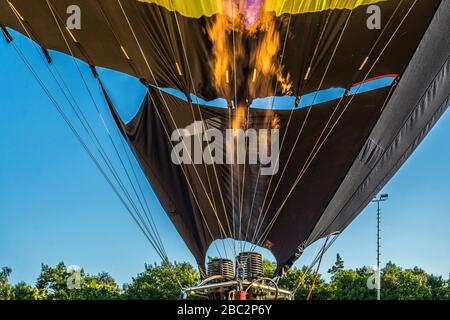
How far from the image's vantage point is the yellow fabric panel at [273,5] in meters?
5.86

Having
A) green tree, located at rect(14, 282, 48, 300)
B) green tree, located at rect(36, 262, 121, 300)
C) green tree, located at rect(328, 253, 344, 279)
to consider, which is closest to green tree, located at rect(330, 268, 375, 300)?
green tree, located at rect(328, 253, 344, 279)

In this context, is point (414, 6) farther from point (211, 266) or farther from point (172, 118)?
point (211, 266)

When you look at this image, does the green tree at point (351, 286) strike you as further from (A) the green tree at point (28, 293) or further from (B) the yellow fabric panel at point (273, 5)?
(B) the yellow fabric panel at point (273, 5)

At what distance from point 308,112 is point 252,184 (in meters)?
1.32

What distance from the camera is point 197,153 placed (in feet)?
22.9

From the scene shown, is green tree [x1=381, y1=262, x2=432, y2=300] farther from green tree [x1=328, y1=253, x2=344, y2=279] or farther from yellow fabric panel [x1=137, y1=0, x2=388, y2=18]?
yellow fabric panel [x1=137, y1=0, x2=388, y2=18]

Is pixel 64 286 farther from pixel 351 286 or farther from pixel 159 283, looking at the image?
pixel 351 286

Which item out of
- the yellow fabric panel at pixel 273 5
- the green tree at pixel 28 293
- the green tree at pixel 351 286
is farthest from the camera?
the green tree at pixel 28 293

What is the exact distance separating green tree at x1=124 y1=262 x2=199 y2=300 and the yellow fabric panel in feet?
69.1

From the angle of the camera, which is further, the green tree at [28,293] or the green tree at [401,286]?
the green tree at [401,286]

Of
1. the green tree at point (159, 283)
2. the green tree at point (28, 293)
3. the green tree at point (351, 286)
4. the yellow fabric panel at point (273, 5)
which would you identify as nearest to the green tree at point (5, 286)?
the green tree at point (28, 293)

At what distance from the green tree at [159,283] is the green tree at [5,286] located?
21.0 feet

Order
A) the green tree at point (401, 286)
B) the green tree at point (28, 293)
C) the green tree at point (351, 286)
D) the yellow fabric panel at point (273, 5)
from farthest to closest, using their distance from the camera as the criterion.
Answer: the green tree at point (401, 286)
the green tree at point (28, 293)
the green tree at point (351, 286)
the yellow fabric panel at point (273, 5)
